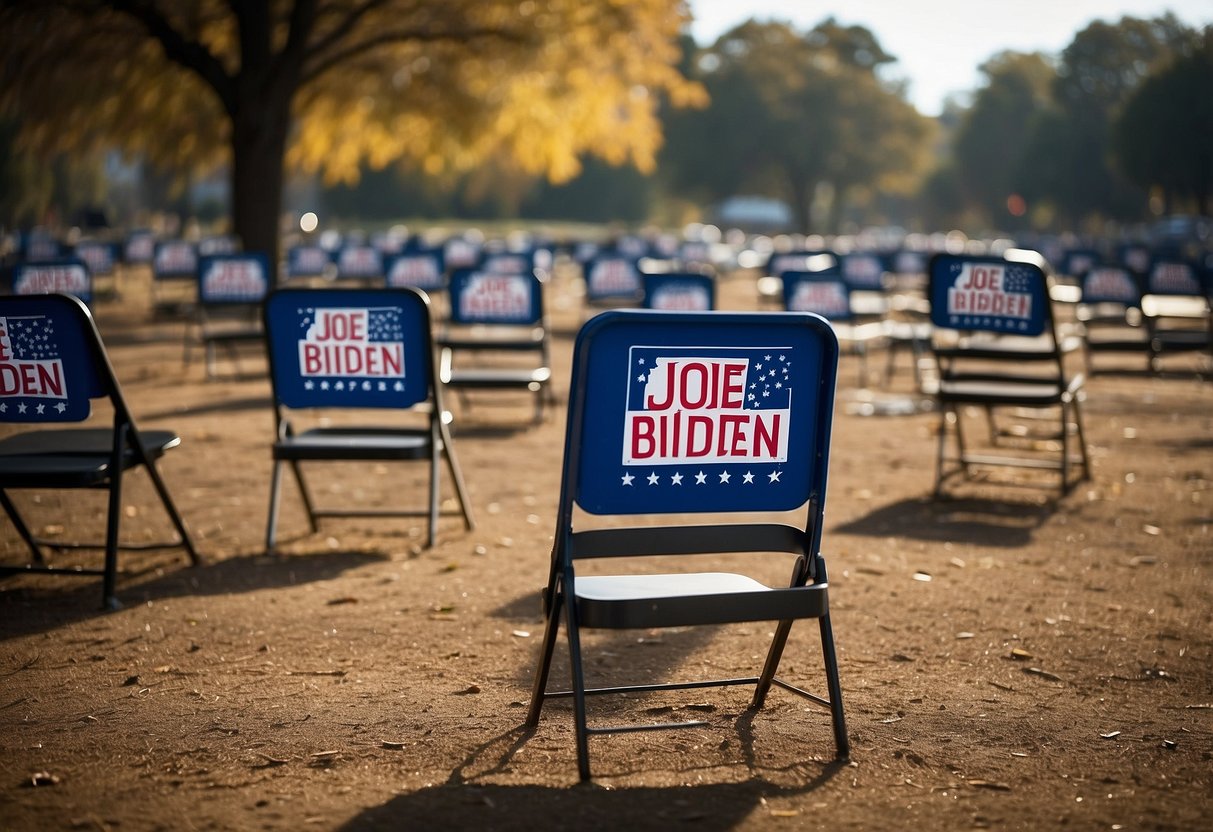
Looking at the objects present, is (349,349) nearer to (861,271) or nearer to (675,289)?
(675,289)

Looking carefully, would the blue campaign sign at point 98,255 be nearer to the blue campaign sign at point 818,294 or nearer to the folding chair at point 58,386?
the blue campaign sign at point 818,294

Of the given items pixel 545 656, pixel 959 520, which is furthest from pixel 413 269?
pixel 545 656

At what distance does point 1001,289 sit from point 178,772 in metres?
5.52

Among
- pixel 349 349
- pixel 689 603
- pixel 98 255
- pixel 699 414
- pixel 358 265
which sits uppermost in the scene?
pixel 98 255

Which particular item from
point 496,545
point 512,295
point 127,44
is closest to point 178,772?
point 496,545

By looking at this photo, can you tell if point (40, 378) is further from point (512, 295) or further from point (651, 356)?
point (512, 295)

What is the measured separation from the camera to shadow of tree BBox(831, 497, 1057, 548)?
703 cm

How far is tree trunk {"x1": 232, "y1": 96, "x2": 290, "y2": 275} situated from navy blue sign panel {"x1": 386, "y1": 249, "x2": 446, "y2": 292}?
13.5 feet

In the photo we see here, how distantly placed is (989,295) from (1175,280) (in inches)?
345

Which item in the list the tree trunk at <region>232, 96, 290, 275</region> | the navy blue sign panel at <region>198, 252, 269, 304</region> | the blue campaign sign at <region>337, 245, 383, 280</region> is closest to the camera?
the navy blue sign panel at <region>198, 252, 269, 304</region>

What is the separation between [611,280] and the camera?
17.9 metres

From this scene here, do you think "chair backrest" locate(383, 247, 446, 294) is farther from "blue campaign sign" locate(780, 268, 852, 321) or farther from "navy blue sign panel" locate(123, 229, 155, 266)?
"navy blue sign panel" locate(123, 229, 155, 266)

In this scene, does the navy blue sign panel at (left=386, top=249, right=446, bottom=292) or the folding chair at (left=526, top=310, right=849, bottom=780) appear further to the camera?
the navy blue sign panel at (left=386, top=249, right=446, bottom=292)

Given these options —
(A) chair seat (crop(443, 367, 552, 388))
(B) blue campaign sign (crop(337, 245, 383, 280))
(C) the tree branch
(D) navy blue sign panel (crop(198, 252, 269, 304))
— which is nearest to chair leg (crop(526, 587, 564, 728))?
(A) chair seat (crop(443, 367, 552, 388))
